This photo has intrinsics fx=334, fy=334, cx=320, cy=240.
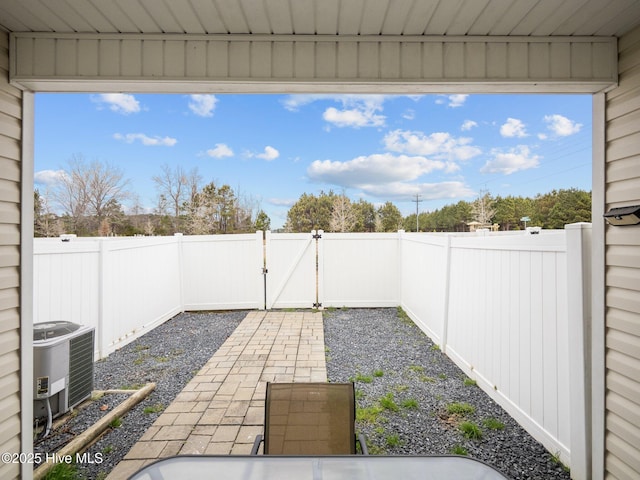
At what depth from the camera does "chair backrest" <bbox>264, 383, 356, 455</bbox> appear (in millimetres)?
1789

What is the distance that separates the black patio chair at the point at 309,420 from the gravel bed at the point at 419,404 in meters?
0.81

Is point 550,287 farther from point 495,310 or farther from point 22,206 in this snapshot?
point 22,206

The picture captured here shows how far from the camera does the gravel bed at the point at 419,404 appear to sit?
7.69ft

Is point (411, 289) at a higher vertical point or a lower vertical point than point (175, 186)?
lower

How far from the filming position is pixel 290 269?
6.70 meters

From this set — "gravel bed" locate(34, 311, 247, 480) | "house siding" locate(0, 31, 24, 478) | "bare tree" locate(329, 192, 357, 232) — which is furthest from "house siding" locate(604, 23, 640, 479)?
"bare tree" locate(329, 192, 357, 232)

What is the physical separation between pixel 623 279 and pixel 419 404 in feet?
6.31

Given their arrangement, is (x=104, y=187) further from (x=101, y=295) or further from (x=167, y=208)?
(x=101, y=295)

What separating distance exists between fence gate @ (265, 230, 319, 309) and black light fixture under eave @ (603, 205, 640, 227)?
5.04 metres

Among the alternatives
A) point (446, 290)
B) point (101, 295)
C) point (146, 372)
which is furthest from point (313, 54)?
point (101, 295)

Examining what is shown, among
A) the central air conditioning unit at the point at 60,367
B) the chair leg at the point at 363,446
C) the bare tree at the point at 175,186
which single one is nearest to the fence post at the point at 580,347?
the chair leg at the point at 363,446

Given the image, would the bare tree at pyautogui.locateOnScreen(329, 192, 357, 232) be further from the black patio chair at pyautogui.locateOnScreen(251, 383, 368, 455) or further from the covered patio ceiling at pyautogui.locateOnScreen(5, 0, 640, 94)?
the black patio chair at pyautogui.locateOnScreen(251, 383, 368, 455)

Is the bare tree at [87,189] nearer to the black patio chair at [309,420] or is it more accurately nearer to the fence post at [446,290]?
the fence post at [446,290]

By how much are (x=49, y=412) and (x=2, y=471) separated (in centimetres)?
84
